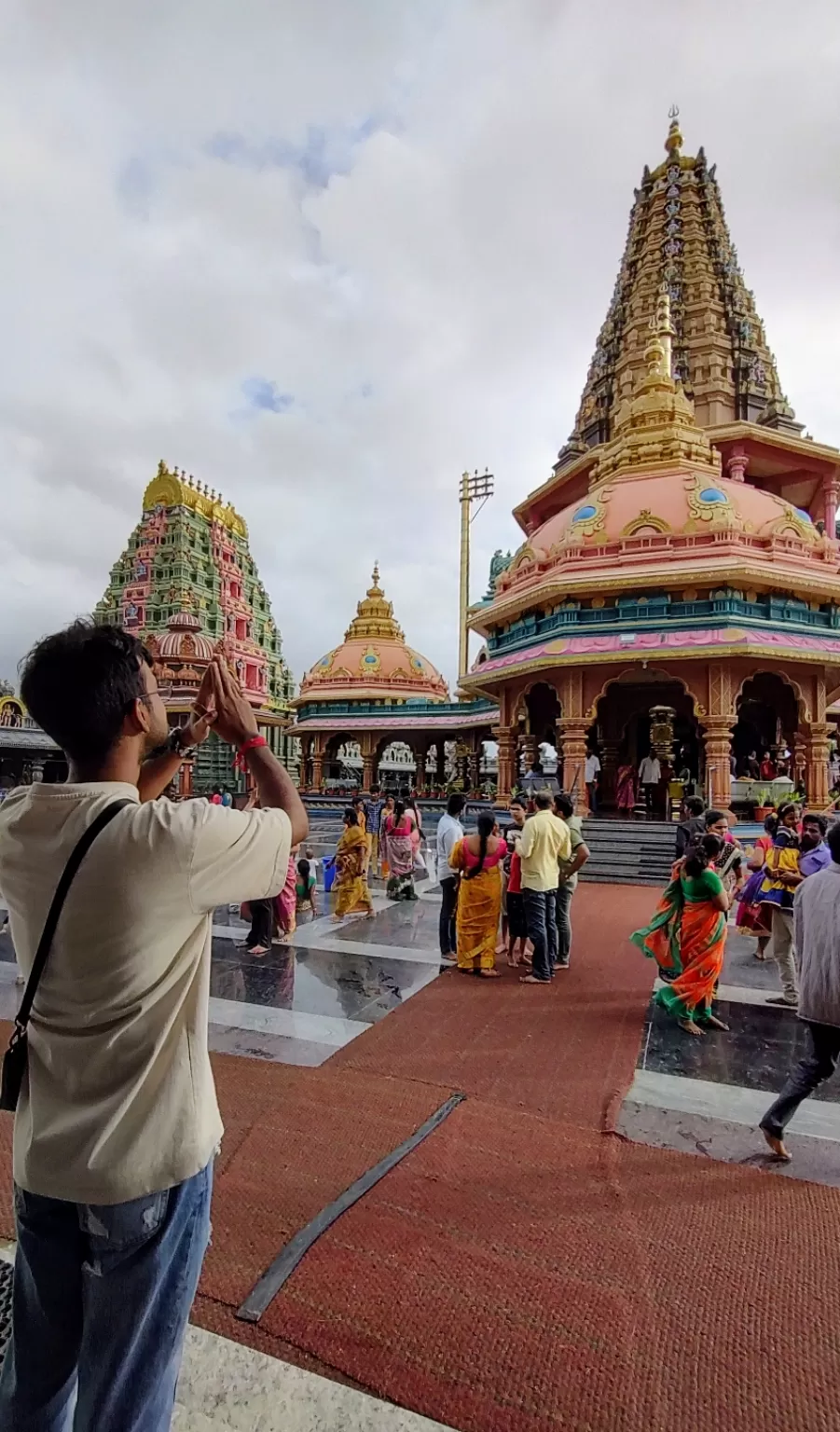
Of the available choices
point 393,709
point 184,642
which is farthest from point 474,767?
point 184,642

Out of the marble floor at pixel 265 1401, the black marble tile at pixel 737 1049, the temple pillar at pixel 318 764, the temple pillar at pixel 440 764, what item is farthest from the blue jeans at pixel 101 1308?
the temple pillar at pixel 440 764

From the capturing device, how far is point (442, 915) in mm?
6406

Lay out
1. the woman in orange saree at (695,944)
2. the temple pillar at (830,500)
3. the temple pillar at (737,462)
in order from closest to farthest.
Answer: the woman in orange saree at (695,944), the temple pillar at (737,462), the temple pillar at (830,500)

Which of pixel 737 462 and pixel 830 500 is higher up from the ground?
pixel 737 462

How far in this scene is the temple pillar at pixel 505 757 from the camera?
1562 centimetres

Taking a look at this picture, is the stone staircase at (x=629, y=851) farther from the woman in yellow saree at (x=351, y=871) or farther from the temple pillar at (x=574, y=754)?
the woman in yellow saree at (x=351, y=871)

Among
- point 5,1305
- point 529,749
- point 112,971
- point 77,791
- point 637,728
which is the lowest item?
point 5,1305

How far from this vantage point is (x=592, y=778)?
15297 millimetres

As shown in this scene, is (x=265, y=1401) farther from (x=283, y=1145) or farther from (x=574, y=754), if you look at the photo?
(x=574, y=754)

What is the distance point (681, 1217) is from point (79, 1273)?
220cm

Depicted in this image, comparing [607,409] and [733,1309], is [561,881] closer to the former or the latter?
[733,1309]

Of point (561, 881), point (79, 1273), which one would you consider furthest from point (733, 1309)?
point (561, 881)

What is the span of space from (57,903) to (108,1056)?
0.94 ft

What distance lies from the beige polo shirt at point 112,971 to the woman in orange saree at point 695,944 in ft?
13.3
